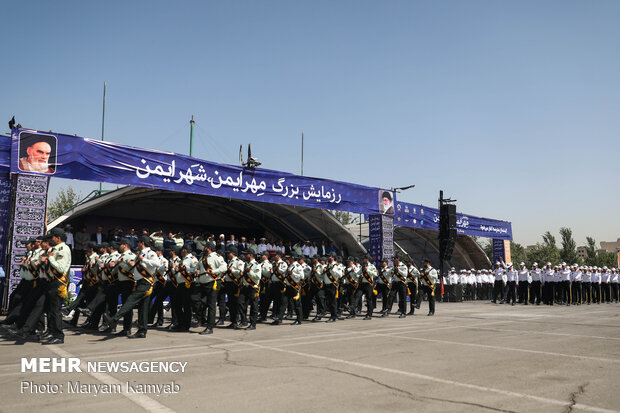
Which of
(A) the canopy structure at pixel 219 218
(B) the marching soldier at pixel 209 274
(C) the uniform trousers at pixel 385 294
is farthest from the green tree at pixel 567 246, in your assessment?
(B) the marching soldier at pixel 209 274

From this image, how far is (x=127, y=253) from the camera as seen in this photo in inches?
408

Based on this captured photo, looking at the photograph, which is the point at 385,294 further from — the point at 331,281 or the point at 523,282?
the point at 523,282

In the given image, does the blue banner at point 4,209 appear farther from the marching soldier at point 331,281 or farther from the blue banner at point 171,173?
the marching soldier at point 331,281

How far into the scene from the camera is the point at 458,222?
1252 inches

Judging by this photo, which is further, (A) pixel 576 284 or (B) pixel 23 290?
(A) pixel 576 284

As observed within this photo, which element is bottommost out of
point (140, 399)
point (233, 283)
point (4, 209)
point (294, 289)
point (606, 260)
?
point (140, 399)

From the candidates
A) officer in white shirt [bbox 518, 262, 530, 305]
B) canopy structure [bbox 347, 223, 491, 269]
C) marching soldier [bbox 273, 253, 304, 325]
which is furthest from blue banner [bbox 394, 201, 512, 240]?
marching soldier [bbox 273, 253, 304, 325]

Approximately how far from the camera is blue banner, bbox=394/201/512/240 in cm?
2686

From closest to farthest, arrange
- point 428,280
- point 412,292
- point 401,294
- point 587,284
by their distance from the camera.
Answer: point 401,294
point 412,292
point 428,280
point 587,284

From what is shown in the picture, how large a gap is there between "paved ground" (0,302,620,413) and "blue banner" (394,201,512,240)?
53.4 ft

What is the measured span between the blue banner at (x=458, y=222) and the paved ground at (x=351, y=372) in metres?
16.3

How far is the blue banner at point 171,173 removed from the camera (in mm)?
14500

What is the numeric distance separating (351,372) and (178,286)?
20.1 feet

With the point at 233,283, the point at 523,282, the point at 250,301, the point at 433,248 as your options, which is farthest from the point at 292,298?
the point at 433,248
